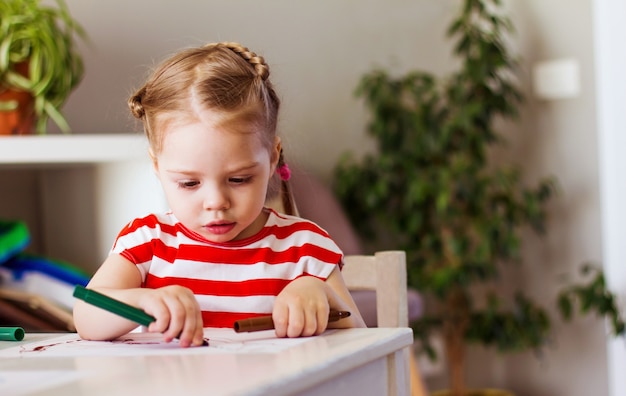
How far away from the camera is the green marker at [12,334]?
949 millimetres

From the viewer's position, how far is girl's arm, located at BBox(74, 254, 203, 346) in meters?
0.83

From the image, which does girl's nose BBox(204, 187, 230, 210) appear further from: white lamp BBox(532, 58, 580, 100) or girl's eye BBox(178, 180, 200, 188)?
white lamp BBox(532, 58, 580, 100)

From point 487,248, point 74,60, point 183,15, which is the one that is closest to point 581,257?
point 487,248

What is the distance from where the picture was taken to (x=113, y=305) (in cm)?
80

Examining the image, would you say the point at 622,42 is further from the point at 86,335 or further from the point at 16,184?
the point at 86,335

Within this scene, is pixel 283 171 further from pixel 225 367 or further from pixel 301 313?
pixel 225 367

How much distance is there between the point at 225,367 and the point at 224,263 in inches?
14.6

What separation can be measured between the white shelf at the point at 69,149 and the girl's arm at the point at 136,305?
97cm

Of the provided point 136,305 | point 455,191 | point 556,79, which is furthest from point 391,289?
point 556,79

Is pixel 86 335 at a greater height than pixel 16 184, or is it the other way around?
pixel 16 184

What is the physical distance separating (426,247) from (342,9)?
0.85m

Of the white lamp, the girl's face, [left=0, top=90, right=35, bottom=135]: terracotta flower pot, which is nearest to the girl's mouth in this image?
the girl's face

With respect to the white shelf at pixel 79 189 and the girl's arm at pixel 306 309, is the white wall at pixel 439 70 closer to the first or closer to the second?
the white shelf at pixel 79 189

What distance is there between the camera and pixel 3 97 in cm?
213
